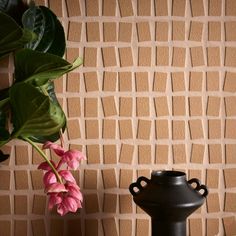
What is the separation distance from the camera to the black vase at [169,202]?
85 cm

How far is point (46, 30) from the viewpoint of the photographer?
3.15 ft

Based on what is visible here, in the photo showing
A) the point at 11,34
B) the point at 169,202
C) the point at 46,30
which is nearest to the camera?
the point at 11,34

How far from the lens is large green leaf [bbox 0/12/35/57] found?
27.4 inches

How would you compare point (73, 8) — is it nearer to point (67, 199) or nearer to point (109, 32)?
point (109, 32)

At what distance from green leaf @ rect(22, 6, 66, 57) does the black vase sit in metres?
0.40

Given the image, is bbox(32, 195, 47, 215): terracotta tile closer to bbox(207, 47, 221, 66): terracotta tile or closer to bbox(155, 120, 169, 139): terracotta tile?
bbox(155, 120, 169, 139): terracotta tile

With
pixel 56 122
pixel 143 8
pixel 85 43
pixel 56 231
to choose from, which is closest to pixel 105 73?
pixel 85 43

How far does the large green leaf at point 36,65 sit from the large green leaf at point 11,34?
0.07 feet

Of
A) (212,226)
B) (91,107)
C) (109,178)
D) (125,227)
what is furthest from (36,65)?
(212,226)

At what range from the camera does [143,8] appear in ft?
3.37

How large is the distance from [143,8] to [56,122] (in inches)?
17.2

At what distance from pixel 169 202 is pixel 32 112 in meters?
0.35

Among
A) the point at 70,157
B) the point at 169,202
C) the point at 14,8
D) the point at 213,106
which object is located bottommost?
the point at 169,202

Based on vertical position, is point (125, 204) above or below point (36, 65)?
below
